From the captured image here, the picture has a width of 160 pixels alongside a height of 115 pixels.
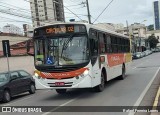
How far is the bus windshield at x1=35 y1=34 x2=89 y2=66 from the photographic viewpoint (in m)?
15.0

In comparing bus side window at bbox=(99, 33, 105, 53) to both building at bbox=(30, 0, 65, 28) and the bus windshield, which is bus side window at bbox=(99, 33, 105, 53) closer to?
the bus windshield

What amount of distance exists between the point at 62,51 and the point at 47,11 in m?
26.4

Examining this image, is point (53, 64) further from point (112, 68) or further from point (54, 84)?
point (112, 68)

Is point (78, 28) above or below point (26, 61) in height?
above

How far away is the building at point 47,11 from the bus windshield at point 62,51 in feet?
69.2

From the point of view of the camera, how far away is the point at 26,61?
37188 mm

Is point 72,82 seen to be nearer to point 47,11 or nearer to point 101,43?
point 101,43

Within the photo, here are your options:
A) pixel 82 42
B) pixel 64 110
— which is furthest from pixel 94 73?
pixel 64 110

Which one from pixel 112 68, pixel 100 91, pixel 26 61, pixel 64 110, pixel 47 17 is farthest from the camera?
pixel 47 17

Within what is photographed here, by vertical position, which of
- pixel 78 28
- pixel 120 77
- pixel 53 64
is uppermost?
pixel 78 28

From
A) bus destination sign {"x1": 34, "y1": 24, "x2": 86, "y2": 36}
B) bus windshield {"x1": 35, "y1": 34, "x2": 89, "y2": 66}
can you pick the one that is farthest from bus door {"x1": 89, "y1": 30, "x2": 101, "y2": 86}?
bus destination sign {"x1": 34, "y1": 24, "x2": 86, "y2": 36}

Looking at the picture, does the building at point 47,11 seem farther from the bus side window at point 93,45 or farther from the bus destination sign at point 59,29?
the bus destination sign at point 59,29

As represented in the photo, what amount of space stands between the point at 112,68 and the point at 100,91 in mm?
3264

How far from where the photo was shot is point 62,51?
49.3 feet
